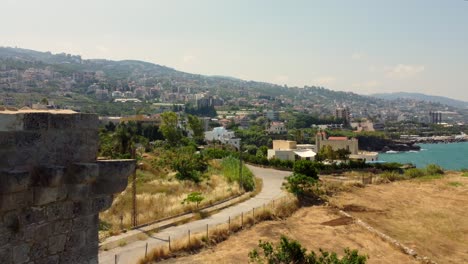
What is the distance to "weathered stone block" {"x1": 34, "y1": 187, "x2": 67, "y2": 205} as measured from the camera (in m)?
3.58

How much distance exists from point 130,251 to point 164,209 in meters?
6.72

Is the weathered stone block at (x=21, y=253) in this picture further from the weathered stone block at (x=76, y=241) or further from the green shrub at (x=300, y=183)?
the green shrub at (x=300, y=183)

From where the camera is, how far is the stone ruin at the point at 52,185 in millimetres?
3412

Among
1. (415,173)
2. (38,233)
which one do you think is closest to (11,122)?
(38,233)

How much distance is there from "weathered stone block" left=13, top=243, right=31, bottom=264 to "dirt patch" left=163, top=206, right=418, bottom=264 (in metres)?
12.5

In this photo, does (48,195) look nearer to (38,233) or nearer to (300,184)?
(38,233)

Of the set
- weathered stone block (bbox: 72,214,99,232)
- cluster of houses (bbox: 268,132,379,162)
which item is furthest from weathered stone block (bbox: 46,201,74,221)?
cluster of houses (bbox: 268,132,379,162)

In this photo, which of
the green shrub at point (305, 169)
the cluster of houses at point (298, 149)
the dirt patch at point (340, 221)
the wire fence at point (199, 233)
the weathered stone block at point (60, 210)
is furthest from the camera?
the cluster of houses at point (298, 149)

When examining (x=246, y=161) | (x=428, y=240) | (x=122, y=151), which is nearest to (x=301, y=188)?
Result: (x=428, y=240)

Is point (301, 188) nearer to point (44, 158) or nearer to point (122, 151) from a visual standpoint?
point (122, 151)

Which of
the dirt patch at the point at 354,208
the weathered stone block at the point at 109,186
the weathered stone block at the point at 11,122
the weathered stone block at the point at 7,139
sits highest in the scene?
the weathered stone block at the point at 11,122

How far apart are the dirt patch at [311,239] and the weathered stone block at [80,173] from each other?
40.5 feet

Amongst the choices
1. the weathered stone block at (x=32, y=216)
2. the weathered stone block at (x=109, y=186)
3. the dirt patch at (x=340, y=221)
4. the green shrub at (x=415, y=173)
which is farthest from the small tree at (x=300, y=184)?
the weathered stone block at (x=32, y=216)

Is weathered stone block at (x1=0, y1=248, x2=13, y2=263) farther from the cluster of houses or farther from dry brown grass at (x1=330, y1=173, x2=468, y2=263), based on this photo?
the cluster of houses
